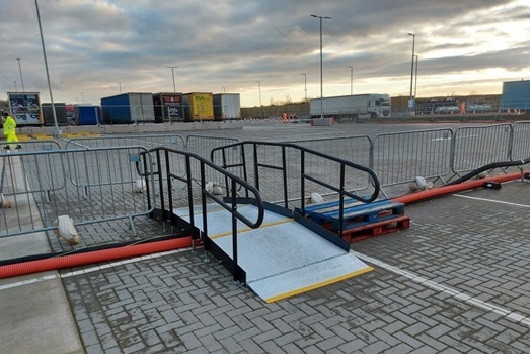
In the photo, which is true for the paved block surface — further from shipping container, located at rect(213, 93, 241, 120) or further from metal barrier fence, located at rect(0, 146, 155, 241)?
shipping container, located at rect(213, 93, 241, 120)

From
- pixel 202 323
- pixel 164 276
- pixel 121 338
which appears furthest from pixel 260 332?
pixel 164 276

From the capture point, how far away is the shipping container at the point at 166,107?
38281 millimetres

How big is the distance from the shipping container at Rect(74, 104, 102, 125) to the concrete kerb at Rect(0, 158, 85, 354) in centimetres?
3681

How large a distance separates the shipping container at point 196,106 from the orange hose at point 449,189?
113 feet

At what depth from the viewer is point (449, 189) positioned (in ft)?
24.9

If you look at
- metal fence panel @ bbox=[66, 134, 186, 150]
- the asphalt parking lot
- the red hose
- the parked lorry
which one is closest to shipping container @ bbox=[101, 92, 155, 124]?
metal fence panel @ bbox=[66, 134, 186, 150]

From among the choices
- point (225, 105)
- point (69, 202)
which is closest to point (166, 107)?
point (225, 105)

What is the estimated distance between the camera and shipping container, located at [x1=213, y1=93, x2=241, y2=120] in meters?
43.2

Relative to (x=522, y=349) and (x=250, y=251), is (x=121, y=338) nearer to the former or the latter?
(x=250, y=251)

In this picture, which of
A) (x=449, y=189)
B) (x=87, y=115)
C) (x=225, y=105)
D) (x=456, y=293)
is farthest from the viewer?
(x=225, y=105)

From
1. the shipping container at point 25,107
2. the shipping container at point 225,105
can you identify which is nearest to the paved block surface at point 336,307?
the shipping container at point 25,107

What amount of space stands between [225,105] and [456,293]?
41751mm

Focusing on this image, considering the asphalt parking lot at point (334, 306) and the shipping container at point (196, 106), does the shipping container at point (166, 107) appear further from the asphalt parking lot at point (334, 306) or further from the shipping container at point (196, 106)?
the asphalt parking lot at point (334, 306)

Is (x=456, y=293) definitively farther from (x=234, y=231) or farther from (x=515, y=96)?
(x=515, y=96)
